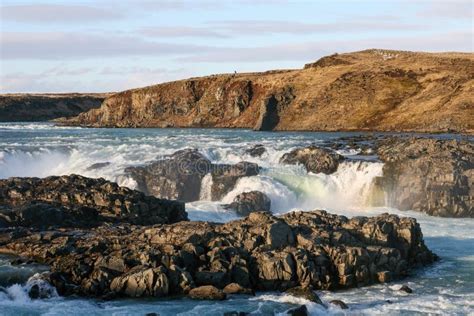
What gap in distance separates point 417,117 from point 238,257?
8018 centimetres

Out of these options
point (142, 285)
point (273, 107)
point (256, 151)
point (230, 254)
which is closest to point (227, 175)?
point (256, 151)

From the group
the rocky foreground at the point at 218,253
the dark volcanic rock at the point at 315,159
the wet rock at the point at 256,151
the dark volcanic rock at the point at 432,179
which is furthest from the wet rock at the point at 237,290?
the wet rock at the point at 256,151

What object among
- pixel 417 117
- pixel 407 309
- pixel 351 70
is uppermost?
pixel 351 70

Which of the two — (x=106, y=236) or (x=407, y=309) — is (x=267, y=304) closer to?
(x=407, y=309)

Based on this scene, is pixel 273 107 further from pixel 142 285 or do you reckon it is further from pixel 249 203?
pixel 142 285

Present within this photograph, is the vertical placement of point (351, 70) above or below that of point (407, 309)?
above

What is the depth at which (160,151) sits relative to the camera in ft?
232

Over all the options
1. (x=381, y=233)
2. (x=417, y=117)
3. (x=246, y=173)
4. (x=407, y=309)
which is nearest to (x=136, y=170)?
(x=246, y=173)

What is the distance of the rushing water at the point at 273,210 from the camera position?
26484mm

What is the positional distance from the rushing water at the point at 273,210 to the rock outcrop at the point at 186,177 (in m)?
0.68

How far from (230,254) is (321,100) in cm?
9147

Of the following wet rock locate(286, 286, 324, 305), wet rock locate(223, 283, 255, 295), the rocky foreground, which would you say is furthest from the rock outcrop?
wet rock locate(286, 286, 324, 305)

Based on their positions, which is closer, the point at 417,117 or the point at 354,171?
the point at 354,171

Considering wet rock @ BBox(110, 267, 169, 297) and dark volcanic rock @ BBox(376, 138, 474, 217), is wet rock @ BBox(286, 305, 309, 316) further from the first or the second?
dark volcanic rock @ BBox(376, 138, 474, 217)
